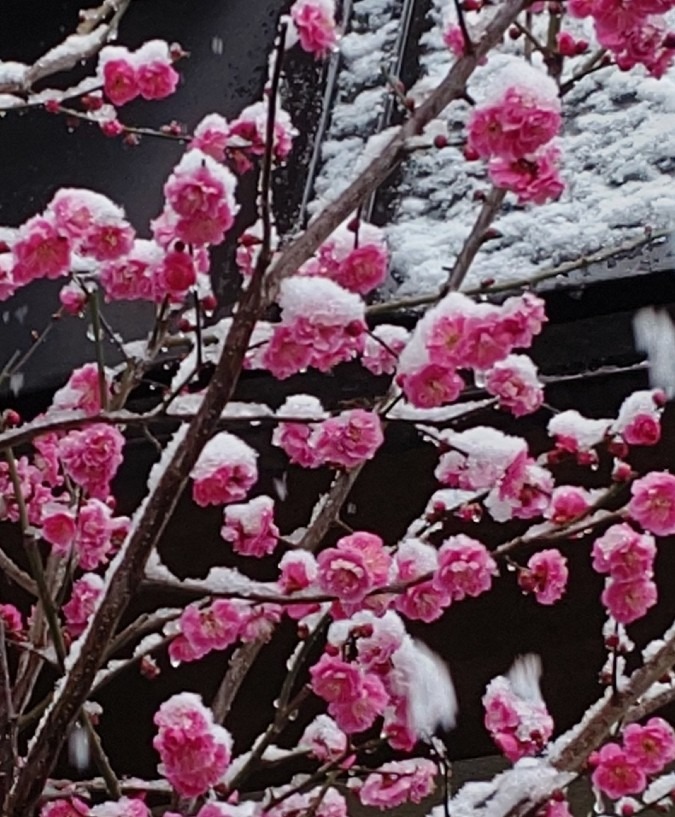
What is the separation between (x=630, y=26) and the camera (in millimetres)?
1728

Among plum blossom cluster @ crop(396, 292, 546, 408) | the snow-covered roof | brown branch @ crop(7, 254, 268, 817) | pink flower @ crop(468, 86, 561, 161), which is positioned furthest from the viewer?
the snow-covered roof

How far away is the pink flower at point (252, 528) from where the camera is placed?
7.11 ft

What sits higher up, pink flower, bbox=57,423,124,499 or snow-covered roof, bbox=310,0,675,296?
snow-covered roof, bbox=310,0,675,296

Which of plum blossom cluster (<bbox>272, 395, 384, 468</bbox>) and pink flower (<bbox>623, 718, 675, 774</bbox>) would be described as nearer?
plum blossom cluster (<bbox>272, 395, 384, 468</bbox>)

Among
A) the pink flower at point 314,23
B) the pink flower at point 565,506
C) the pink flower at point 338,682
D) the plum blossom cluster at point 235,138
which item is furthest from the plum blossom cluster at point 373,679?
the pink flower at point 314,23

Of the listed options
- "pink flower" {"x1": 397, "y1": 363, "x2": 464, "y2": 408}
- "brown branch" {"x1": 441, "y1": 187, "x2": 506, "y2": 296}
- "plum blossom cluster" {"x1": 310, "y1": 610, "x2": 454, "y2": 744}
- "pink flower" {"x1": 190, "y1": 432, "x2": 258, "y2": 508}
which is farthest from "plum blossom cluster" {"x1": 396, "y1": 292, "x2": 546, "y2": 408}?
"plum blossom cluster" {"x1": 310, "y1": 610, "x2": 454, "y2": 744}

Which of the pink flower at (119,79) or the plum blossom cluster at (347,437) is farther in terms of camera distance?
the pink flower at (119,79)

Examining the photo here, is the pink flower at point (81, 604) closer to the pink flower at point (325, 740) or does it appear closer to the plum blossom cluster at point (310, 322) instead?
the pink flower at point (325, 740)

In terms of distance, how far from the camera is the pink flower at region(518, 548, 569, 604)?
2254mm

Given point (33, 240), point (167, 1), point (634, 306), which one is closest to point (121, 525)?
point (33, 240)

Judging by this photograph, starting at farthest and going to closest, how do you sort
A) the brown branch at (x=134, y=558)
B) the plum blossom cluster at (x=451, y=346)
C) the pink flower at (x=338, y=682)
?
the pink flower at (x=338, y=682), the plum blossom cluster at (x=451, y=346), the brown branch at (x=134, y=558)

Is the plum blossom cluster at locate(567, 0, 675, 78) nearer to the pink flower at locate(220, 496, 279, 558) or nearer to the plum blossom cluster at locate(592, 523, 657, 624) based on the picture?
the plum blossom cluster at locate(592, 523, 657, 624)

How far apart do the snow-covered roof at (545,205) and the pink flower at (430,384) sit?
1417 millimetres

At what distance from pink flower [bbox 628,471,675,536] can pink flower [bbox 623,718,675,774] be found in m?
0.41
